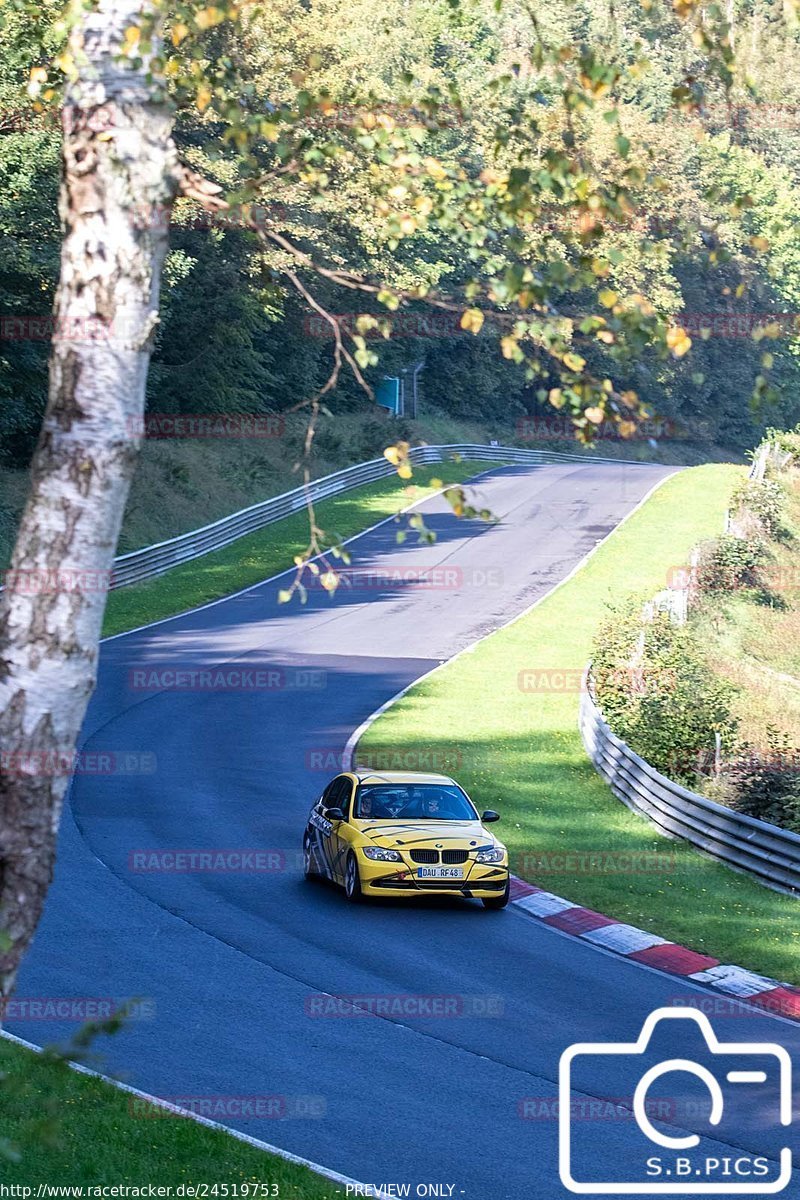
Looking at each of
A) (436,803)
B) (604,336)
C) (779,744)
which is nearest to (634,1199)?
(604,336)

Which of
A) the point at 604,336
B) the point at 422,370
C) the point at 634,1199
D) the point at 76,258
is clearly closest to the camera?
the point at 76,258

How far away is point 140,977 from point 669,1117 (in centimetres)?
559

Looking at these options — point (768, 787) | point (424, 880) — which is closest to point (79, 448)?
point (424, 880)

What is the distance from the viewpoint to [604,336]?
5281 millimetres

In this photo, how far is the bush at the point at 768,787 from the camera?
21.3 metres

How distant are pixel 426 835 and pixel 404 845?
326 millimetres

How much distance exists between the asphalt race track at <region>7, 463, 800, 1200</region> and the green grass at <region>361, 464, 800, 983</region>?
1417 millimetres

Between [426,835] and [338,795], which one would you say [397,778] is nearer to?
[338,795]

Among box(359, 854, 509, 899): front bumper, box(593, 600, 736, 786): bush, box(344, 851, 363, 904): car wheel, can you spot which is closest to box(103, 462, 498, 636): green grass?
box(593, 600, 736, 786): bush

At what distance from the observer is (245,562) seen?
48375 mm

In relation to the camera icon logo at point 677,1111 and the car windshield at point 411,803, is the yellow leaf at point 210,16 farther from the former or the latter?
the car windshield at point 411,803

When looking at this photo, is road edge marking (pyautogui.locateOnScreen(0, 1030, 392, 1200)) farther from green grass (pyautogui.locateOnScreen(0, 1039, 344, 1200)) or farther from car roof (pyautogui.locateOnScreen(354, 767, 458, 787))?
car roof (pyautogui.locateOnScreen(354, 767, 458, 787))

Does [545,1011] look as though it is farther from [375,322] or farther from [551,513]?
[551,513]

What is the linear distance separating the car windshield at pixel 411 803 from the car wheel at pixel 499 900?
1.05 meters
